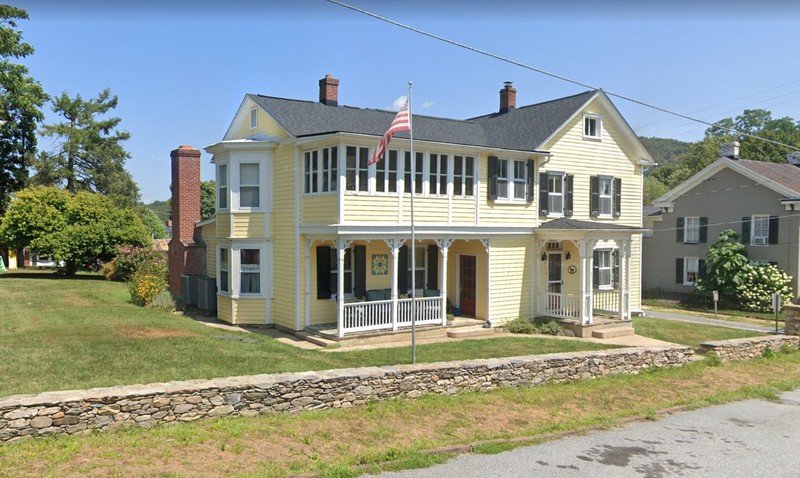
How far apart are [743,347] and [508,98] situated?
1386 centimetres

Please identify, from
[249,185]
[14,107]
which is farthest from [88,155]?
[249,185]

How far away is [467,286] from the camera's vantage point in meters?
21.0

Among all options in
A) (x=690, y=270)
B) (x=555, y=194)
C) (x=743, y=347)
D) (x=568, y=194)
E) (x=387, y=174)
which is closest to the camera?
(x=743, y=347)

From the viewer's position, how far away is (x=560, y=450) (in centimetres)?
897

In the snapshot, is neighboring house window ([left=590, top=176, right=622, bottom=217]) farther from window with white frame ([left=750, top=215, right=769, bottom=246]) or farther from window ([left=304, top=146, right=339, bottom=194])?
window with white frame ([left=750, top=215, right=769, bottom=246])

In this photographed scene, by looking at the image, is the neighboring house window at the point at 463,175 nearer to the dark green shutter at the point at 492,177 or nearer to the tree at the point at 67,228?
the dark green shutter at the point at 492,177

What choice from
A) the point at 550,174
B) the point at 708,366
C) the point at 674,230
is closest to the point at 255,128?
the point at 550,174

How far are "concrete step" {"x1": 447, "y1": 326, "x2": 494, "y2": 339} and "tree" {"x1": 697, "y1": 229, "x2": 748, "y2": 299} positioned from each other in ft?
55.5

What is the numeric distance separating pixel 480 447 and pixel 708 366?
988cm

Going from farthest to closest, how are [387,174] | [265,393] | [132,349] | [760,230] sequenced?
[760,230] → [387,174] → [132,349] → [265,393]

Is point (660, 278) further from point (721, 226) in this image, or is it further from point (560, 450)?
point (560, 450)

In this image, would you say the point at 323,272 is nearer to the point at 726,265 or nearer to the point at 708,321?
the point at 708,321

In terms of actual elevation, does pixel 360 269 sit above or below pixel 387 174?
below

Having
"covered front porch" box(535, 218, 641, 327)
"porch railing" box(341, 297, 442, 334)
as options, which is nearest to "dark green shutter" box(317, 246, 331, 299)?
"porch railing" box(341, 297, 442, 334)
